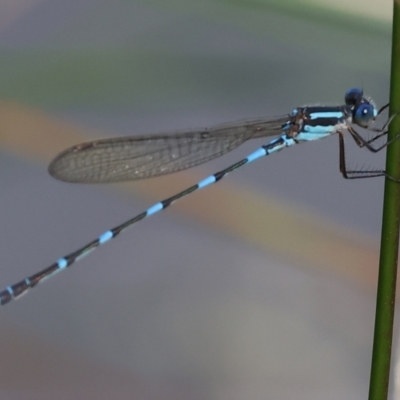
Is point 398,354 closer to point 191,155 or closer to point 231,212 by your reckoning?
point 231,212

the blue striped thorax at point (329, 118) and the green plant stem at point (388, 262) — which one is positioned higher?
the blue striped thorax at point (329, 118)

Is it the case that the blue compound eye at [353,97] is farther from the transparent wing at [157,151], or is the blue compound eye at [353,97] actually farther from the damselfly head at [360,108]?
the transparent wing at [157,151]

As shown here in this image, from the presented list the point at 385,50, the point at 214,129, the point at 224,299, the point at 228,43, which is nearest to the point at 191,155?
the point at 214,129

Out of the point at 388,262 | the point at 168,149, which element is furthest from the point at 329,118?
the point at 388,262

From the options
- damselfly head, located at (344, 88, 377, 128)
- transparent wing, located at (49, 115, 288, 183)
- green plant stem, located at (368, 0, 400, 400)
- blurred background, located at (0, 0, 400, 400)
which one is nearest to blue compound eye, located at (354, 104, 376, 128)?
damselfly head, located at (344, 88, 377, 128)

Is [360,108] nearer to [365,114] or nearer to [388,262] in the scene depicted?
[365,114]

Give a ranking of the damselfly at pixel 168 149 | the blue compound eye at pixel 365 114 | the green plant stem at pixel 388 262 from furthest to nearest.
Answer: the damselfly at pixel 168 149
the blue compound eye at pixel 365 114
the green plant stem at pixel 388 262

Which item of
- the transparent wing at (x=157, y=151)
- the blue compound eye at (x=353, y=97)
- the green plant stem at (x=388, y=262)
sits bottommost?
the green plant stem at (x=388, y=262)

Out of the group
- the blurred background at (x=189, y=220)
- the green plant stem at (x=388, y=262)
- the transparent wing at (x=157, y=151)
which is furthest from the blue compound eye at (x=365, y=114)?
the green plant stem at (x=388, y=262)
